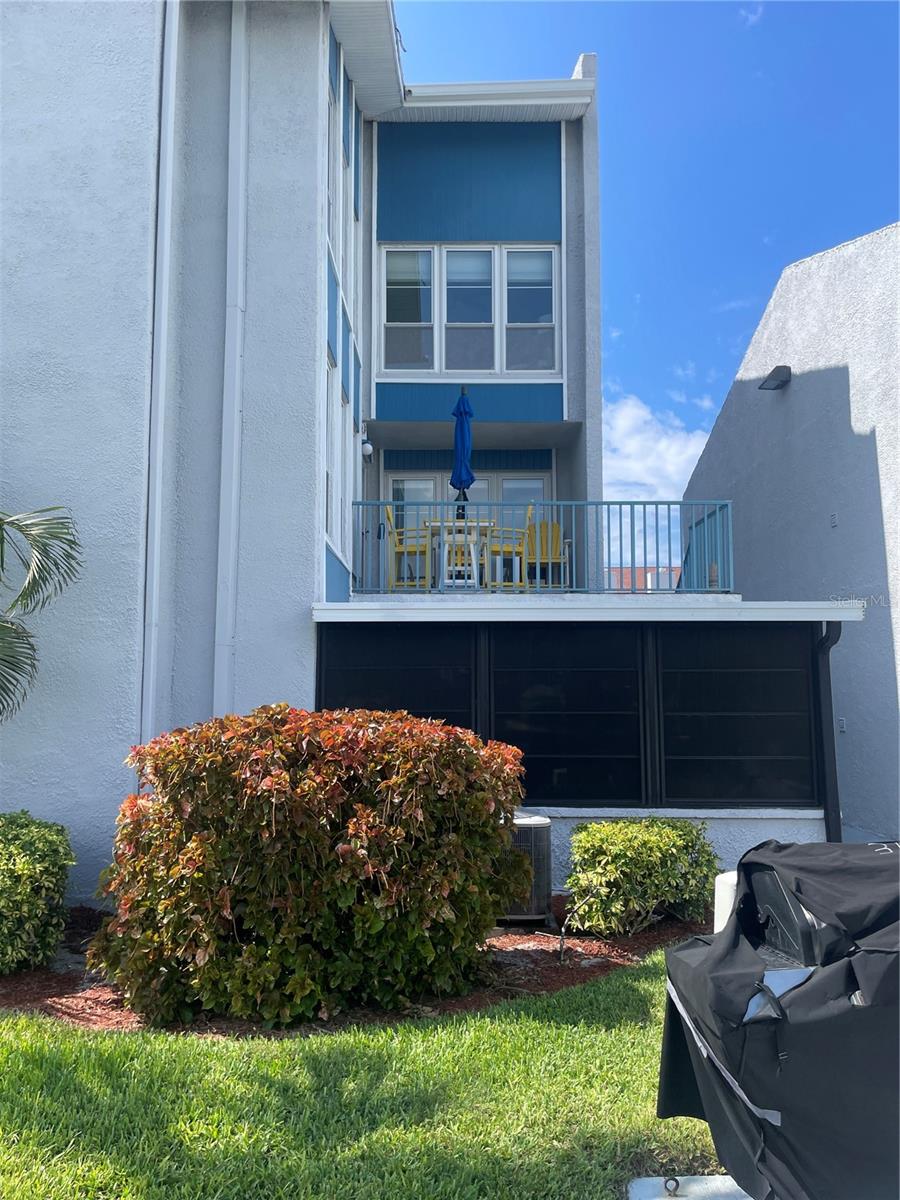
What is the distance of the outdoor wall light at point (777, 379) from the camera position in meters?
12.8

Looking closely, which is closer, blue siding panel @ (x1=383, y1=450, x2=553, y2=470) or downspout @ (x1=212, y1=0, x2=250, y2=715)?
downspout @ (x1=212, y1=0, x2=250, y2=715)

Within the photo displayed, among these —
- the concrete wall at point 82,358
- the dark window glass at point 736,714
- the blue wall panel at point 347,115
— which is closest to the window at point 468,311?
the blue wall panel at point 347,115

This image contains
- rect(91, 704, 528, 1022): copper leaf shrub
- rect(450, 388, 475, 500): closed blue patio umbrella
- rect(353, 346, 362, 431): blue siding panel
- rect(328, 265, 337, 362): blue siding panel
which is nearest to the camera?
rect(91, 704, 528, 1022): copper leaf shrub

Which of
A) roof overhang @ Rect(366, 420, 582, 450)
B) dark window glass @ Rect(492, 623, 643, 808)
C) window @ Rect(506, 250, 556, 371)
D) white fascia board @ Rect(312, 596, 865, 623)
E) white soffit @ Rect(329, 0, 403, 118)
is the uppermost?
white soffit @ Rect(329, 0, 403, 118)

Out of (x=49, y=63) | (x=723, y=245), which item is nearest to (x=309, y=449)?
(x=49, y=63)

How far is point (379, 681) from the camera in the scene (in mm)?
8242

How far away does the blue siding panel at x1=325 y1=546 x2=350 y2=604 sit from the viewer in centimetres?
869

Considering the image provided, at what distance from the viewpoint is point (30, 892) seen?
19.1ft

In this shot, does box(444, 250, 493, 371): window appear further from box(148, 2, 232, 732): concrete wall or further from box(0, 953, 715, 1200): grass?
box(0, 953, 715, 1200): grass

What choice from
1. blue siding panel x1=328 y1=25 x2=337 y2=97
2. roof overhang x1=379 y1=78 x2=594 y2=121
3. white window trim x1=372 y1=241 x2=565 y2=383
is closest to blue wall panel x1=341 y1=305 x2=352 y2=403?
white window trim x1=372 y1=241 x2=565 y2=383

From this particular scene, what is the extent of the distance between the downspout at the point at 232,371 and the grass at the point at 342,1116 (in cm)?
388

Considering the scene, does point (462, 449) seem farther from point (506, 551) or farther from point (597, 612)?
point (597, 612)

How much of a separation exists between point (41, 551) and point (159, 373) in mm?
1905

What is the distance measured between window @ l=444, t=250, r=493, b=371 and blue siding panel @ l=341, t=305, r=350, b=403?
2212mm
